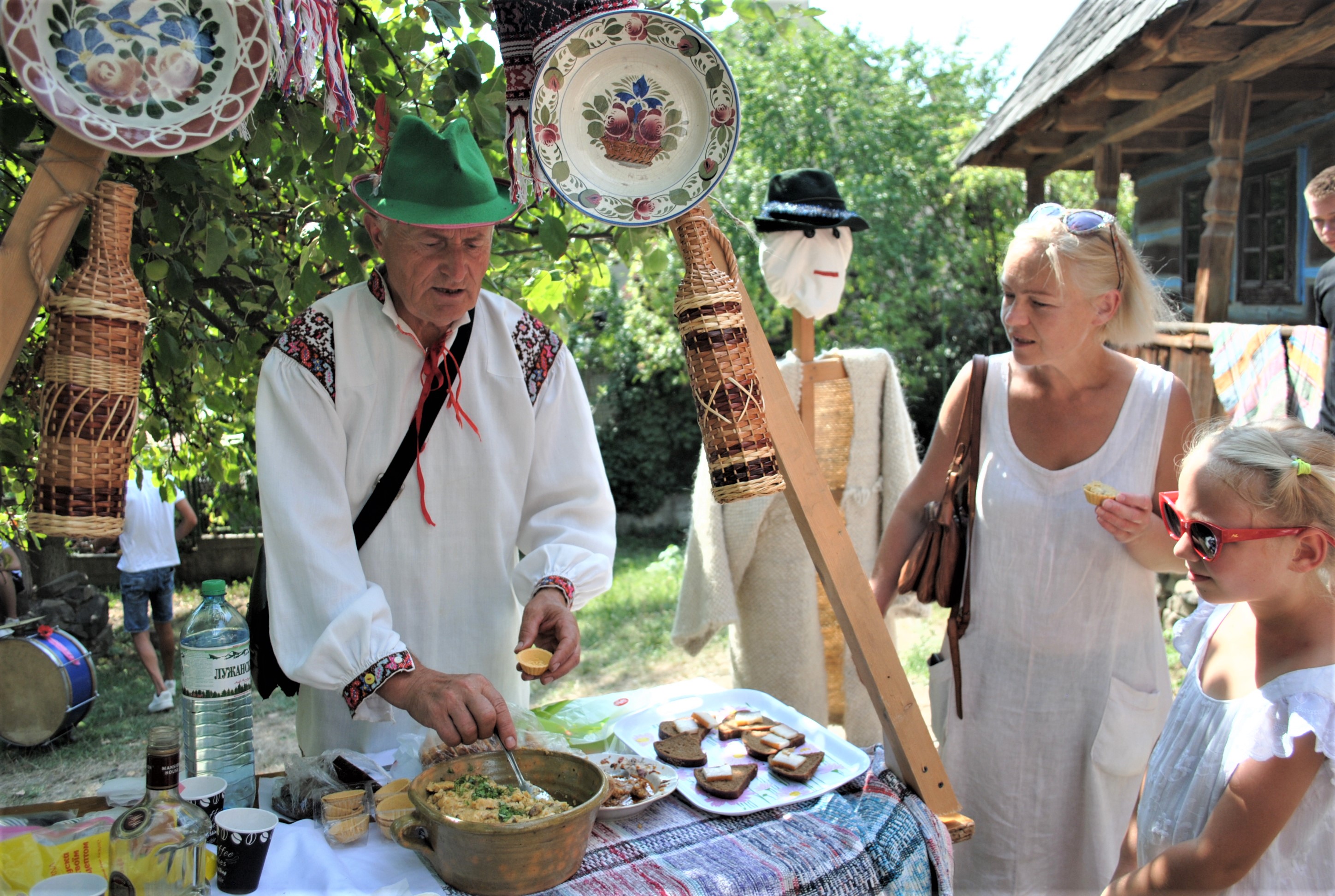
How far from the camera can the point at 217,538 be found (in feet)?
30.2

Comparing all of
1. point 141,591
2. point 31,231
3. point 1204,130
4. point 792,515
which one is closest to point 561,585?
point 31,231

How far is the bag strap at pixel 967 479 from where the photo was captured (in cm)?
236

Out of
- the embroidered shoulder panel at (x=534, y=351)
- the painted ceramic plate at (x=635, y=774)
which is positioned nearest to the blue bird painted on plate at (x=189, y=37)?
the embroidered shoulder panel at (x=534, y=351)

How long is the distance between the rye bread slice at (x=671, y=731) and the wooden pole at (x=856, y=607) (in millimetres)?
345

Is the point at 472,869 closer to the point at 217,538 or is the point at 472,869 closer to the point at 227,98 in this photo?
the point at 227,98

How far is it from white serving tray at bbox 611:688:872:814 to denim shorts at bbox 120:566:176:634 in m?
5.11

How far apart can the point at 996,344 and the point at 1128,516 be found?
1058 centimetres

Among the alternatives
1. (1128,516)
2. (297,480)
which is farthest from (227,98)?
(1128,516)

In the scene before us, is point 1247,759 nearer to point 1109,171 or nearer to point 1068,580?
point 1068,580

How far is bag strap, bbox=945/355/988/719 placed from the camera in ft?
7.73

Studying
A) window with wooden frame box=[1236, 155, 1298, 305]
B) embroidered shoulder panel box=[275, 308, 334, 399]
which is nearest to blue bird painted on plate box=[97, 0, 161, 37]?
embroidered shoulder panel box=[275, 308, 334, 399]

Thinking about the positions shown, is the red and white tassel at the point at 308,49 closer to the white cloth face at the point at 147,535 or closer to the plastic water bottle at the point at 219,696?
the plastic water bottle at the point at 219,696

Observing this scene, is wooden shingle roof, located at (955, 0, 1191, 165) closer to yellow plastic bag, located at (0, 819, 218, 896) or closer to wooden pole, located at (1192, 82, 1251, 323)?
wooden pole, located at (1192, 82, 1251, 323)

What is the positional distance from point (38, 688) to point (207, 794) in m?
4.51
